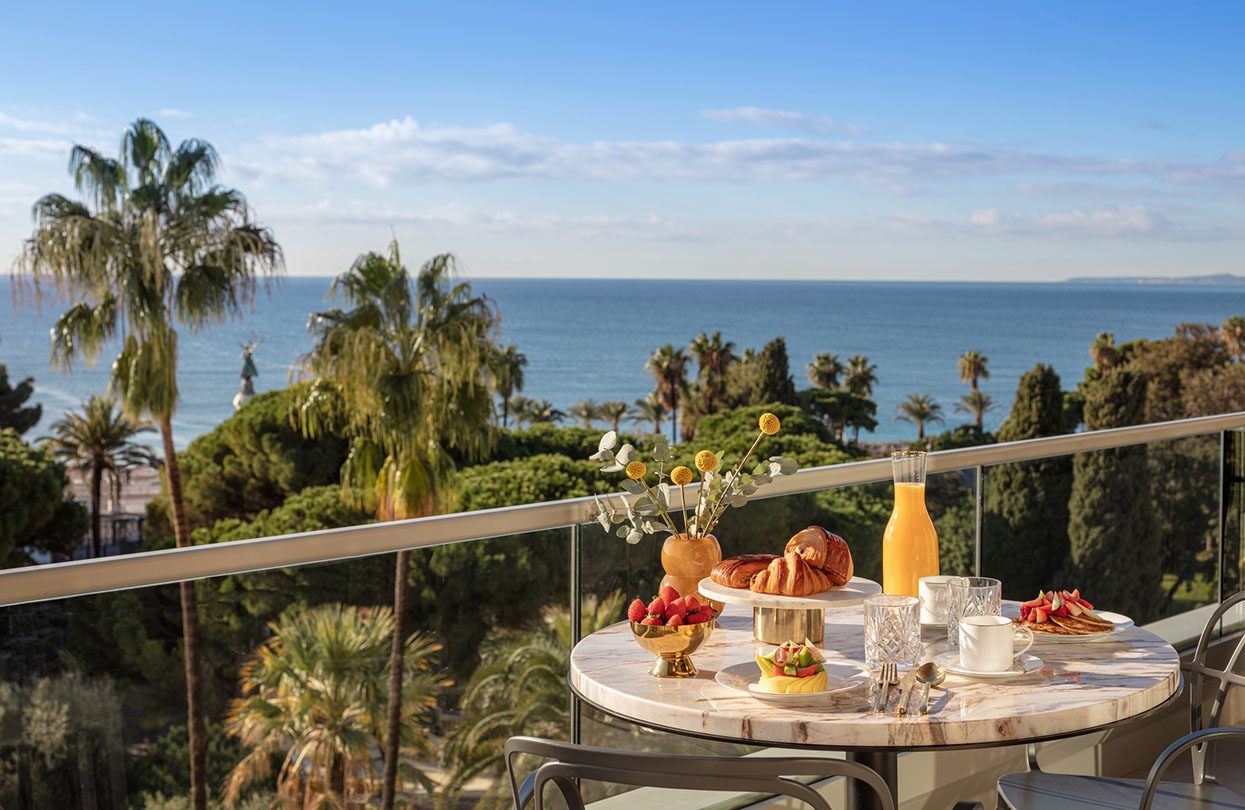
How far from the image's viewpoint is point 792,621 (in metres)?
1.95

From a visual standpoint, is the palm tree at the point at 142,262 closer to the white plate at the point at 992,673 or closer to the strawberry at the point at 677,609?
the strawberry at the point at 677,609

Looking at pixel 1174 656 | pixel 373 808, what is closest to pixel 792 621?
pixel 1174 656

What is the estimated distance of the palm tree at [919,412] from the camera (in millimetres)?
48812

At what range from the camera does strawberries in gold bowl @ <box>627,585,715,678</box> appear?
1859 mm

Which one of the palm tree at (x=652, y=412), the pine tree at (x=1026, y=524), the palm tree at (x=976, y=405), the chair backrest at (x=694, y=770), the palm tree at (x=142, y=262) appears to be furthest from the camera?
the palm tree at (x=976, y=405)

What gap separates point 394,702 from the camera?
270 centimetres

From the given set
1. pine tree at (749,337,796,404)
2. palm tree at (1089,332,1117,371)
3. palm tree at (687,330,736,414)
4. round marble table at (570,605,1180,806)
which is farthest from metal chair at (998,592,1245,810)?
palm tree at (1089,332,1117,371)

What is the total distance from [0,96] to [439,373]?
112 feet

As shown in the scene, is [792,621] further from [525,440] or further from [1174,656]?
[525,440]

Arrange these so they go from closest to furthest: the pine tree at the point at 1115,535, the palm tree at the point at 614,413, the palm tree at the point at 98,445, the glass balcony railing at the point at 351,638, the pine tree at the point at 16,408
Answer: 1. the glass balcony railing at the point at 351,638
2. the pine tree at the point at 1115,535
3. the palm tree at the point at 98,445
4. the pine tree at the point at 16,408
5. the palm tree at the point at 614,413

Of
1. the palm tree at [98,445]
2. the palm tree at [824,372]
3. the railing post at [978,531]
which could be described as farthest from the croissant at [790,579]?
the palm tree at [824,372]

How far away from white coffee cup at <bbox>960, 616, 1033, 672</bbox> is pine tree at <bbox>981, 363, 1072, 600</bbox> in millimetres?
2000

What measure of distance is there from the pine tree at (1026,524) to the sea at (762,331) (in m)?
42.3

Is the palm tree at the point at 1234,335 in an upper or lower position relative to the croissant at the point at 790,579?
lower
